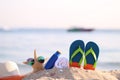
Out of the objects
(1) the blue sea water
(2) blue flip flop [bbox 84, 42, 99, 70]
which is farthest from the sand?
(1) the blue sea water

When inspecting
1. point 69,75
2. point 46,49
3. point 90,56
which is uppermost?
point 46,49

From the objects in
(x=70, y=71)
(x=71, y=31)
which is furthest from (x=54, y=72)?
(x=71, y=31)

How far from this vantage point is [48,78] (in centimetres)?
493

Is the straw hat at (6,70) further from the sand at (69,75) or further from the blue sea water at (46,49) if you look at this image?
the blue sea water at (46,49)

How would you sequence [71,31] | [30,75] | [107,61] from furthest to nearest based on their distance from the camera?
[71,31] → [107,61] → [30,75]

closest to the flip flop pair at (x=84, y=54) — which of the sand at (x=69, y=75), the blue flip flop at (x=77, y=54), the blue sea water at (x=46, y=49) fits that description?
the blue flip flop at (x=77, y=54)

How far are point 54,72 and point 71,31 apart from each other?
35.2 metres

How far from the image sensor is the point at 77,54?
5.43m

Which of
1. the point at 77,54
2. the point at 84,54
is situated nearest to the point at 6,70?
the point at 77,54

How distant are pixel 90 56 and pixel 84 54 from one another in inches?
4.3

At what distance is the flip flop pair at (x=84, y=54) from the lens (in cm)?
543

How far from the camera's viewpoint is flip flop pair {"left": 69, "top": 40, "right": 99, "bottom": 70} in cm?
543

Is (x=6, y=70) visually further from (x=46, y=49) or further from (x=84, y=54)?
(x=46, y=49)

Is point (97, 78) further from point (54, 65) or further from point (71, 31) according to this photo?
point (71, 31)
